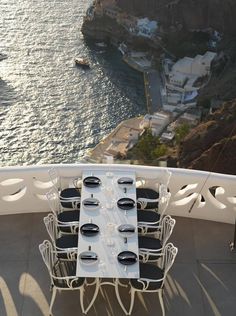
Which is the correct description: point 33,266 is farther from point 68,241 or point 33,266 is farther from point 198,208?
point 198,208

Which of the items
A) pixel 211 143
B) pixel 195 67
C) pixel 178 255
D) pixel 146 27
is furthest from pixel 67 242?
pixel 146 27

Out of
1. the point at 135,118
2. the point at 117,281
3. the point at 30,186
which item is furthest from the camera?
the point at 135,118

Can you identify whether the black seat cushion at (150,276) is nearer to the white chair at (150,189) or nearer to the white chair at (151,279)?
the white chair at (151,279)

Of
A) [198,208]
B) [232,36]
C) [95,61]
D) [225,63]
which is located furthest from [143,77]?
[198,208]

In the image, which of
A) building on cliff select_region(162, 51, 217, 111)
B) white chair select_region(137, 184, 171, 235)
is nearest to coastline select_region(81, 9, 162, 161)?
building on cliff select_region(162, 51, 217, 111)

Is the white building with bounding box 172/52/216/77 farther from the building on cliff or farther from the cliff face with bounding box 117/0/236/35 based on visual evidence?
the cliff face with bounding box 117/0/236/35

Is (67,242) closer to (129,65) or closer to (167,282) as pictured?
(167,282)

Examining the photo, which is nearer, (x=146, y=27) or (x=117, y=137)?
(x=117, y=137)
